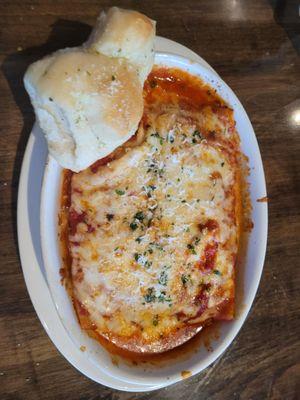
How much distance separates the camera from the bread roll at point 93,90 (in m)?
1.61

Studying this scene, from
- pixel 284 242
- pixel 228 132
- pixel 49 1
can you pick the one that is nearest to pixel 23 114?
pixel 49 1

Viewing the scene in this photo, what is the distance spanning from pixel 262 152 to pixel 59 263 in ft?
3.88

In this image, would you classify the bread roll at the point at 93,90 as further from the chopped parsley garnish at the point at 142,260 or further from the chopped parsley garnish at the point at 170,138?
the chopped parsley garnish at the point at 142,260

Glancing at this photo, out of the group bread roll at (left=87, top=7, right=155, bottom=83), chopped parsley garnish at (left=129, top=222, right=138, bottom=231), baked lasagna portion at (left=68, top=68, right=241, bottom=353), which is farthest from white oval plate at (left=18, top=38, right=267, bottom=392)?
chopped parsley garnish at (left=129, top=222, right=138, bottom=231)

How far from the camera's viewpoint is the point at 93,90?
1.65 meters

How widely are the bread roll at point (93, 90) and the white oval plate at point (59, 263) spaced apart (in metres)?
0.14

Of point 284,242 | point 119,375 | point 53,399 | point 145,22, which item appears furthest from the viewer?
point 284,242

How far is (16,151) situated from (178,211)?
74cm

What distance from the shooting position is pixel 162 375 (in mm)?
1983

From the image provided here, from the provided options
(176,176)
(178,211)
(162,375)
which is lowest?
(162,375)

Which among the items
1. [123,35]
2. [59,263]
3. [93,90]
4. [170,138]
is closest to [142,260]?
[59,263]

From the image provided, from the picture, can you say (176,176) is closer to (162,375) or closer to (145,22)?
(145,22)

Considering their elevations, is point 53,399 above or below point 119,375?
below

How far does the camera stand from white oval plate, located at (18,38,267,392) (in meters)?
1.85
